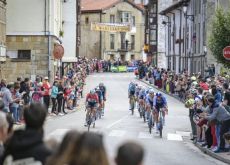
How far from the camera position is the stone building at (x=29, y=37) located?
39.5 m

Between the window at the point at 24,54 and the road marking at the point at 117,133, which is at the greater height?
the window at the point at 24,54

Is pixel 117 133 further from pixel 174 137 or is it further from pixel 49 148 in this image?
pixel 49 148

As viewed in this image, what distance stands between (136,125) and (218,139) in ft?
30.8

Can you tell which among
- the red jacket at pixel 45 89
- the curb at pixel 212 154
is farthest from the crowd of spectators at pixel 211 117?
the red jacket at pixel 45 89

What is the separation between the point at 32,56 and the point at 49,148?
33955 mm

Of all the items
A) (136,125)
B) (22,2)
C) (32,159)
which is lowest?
(136,125)

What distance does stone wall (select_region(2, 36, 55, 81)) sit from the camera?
39438 mm

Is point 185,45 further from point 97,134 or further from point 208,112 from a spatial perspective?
point 97,134

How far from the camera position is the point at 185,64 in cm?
6225

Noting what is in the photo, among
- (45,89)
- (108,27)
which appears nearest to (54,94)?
(45,89)

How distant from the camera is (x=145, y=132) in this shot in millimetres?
26656

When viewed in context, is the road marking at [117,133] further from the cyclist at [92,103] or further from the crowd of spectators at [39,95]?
the crowd of spectators at [39,95]

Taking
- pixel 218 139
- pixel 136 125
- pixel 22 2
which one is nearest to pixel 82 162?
pixel 218 139

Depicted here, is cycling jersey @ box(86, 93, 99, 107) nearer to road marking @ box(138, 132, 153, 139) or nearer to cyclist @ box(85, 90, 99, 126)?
cyclist @ box(85, 90, 99, 126)
